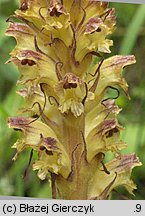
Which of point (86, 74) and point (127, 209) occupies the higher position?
point (86, 74)

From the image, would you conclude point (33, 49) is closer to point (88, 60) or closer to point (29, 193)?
point (88, 60)

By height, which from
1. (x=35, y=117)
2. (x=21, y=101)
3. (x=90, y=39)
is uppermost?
(x=21, y=101)

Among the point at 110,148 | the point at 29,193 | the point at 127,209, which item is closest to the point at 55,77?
the point at 110,148
